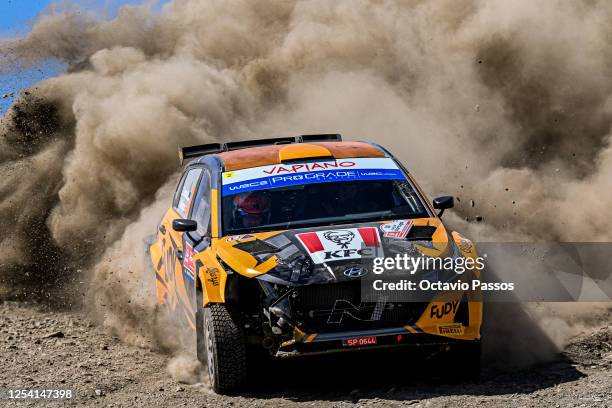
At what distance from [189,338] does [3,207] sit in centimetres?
689

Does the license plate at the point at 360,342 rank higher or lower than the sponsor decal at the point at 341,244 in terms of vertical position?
lower

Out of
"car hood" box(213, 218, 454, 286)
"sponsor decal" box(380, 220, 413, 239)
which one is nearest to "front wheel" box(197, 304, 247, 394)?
"car hood" box(213, 218, 454, 286)

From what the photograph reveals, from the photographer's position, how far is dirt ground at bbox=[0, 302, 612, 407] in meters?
6.80

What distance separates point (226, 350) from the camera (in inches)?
279

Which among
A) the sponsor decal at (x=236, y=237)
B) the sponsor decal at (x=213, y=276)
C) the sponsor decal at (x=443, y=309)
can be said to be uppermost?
the sponsor decal at (x=236, y=237)

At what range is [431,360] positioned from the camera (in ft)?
25.2

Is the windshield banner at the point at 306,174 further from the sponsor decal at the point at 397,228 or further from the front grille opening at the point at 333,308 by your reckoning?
the front grille opening at the point at 333,308

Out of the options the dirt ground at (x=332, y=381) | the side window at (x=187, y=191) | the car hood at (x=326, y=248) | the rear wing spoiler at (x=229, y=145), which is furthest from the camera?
the rear wing spoiler at (x=229, y=145)

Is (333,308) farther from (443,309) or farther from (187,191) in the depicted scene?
Result: (187,191)

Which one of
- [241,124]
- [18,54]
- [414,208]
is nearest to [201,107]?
[241,124]

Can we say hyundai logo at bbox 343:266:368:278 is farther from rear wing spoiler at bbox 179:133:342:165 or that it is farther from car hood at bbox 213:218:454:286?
rear wing spoiler at bbox 179:133:342:165


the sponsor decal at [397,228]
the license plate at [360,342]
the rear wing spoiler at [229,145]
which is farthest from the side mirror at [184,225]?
the license plate at [360,342]

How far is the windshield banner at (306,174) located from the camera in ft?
27.3

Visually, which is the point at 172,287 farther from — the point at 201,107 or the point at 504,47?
the point at 504,47
